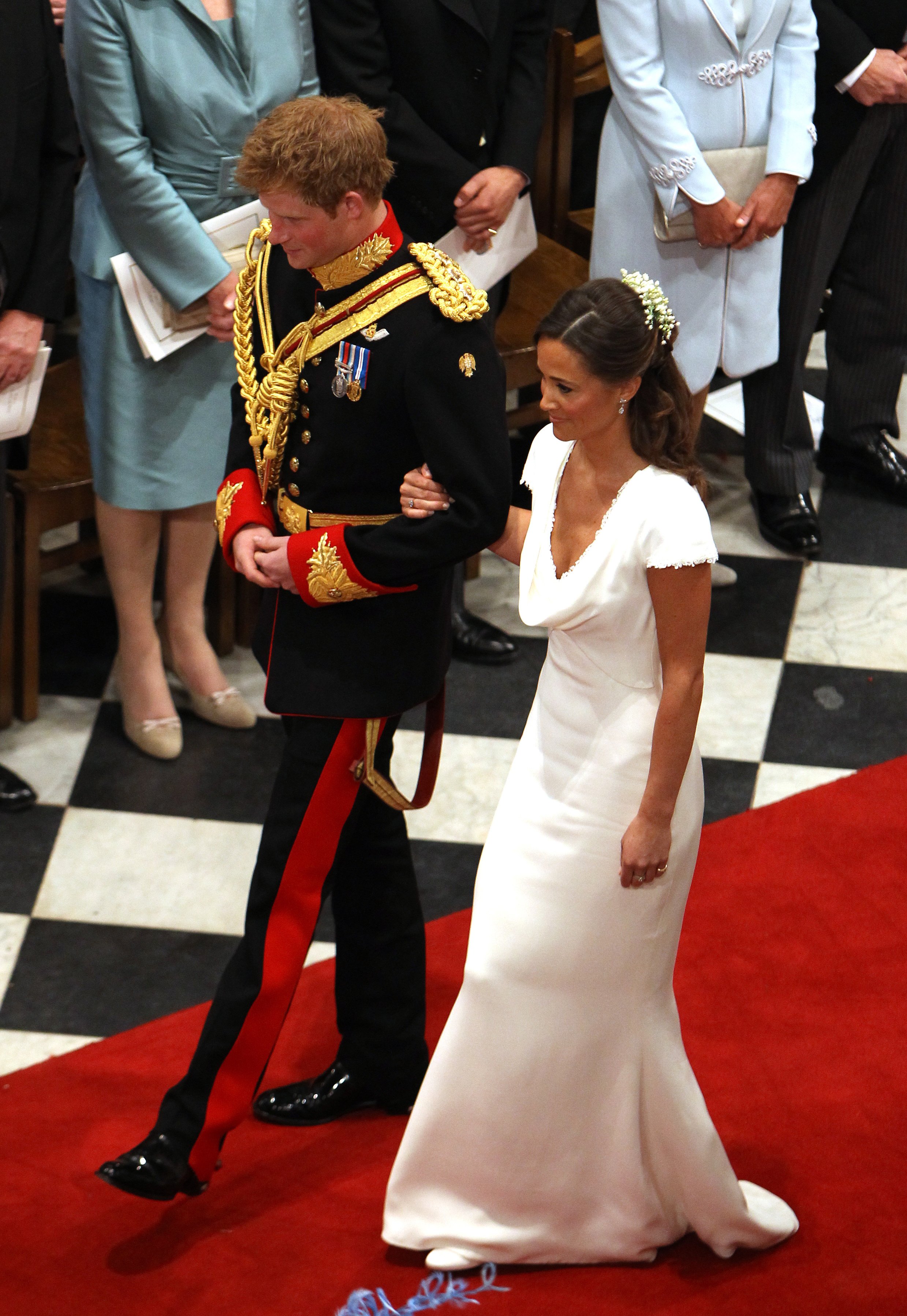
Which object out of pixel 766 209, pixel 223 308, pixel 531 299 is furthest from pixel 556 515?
pixel 531 299

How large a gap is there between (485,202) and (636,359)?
5.25 ft

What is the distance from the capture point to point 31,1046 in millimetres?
2729

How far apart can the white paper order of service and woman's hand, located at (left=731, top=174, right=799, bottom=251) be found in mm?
1110

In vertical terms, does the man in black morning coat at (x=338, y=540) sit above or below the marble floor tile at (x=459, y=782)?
above

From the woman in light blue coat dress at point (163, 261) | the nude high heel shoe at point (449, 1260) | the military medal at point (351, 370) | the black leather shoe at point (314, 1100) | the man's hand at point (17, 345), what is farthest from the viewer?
the man's hand at point (17, 345)

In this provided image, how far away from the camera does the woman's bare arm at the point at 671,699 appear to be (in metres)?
1.91

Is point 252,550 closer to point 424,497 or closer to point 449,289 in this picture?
point 424,497

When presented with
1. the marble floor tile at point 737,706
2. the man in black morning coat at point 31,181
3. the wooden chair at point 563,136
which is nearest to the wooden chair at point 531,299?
the wooden chair at point 563,136

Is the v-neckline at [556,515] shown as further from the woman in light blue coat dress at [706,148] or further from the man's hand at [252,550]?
the woman in light blue coat dress at [706,148]

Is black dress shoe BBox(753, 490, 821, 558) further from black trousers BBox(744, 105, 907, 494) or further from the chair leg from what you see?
the chair leg

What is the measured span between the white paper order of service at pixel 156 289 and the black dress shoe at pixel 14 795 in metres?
0.90

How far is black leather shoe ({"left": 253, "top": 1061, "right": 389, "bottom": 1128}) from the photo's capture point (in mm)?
2529

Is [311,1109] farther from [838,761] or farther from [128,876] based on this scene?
[838,761]

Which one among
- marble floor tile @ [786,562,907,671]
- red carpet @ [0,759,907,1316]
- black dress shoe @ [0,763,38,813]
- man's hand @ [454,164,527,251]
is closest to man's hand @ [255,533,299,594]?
red carpet @ [0,759,907,1316]
